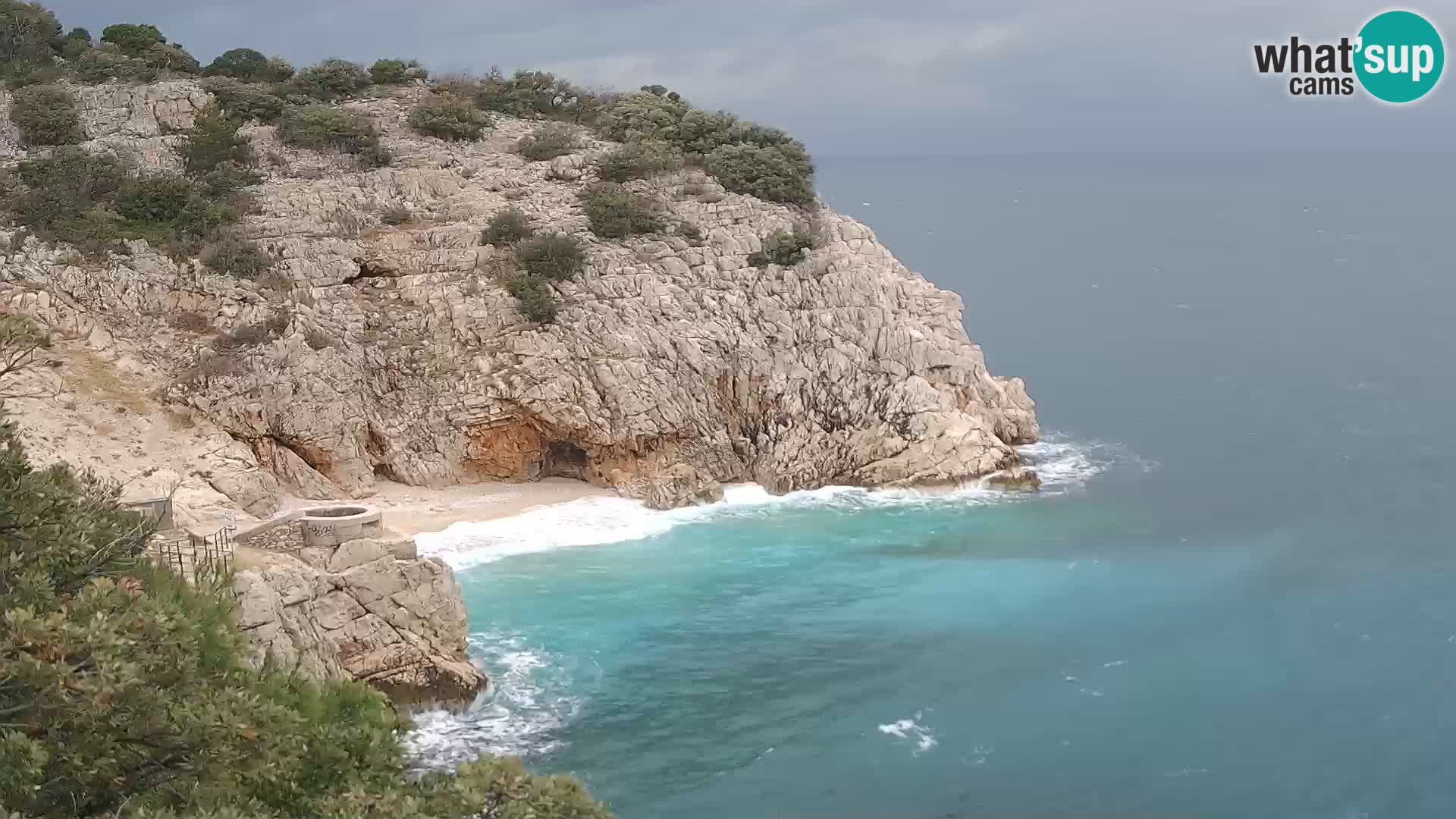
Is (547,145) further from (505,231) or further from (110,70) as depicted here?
(110,70)

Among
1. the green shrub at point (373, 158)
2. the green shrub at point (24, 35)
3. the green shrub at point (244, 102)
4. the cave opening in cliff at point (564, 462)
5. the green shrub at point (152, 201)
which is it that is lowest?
the cave opening in cliff at point (564, 462)

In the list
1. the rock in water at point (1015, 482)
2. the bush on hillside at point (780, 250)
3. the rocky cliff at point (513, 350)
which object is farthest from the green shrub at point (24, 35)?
the rock in water at point (1015, 482)

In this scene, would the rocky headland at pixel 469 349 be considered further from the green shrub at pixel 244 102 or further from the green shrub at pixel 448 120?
the green shrub at pixel 448 120

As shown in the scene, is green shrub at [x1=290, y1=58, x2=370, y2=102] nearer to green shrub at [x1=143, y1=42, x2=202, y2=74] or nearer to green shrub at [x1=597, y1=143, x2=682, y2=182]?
green shrub at [x1=143, y1=42, x2=202, y2=74]

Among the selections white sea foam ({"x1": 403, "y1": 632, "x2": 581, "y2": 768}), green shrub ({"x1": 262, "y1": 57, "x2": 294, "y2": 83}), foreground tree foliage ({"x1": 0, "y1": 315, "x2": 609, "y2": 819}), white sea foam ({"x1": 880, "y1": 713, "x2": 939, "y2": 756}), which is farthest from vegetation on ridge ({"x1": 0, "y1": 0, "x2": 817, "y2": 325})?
foreground tree foliage ({"x1": 0, "y1": 315, "x2": 609, "y2": 819})

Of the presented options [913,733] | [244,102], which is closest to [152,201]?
[244,102]

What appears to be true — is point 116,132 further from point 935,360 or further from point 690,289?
point 935,360
